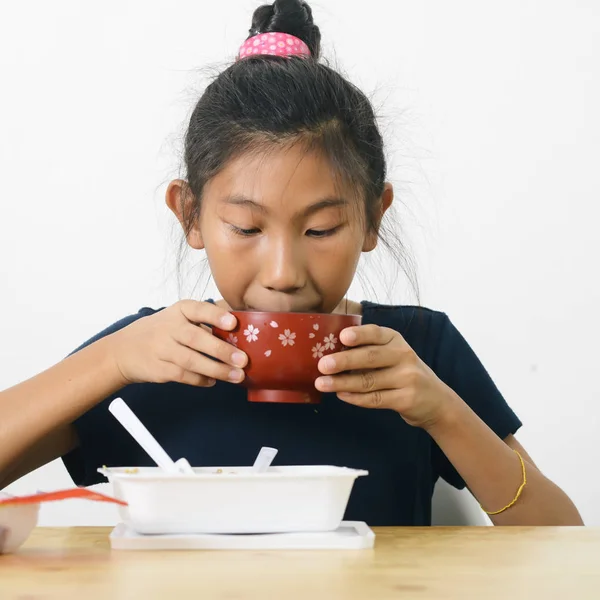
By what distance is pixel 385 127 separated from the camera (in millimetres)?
1500

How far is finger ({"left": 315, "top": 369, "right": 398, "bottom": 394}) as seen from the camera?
3.09 feet

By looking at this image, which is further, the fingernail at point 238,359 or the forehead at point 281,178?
the forehead at point 281,178

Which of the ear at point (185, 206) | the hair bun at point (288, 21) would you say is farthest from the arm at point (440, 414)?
the hair bun at point (288, 21)

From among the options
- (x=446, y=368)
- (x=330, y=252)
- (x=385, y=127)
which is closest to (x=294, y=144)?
(x=330, y=252)

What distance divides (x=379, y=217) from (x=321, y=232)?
251mm

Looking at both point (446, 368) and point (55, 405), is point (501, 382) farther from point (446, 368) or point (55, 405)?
point (55, 405)

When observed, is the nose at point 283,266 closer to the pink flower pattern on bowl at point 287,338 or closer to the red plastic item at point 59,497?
the pink flower pattern on bowl at point 287,338

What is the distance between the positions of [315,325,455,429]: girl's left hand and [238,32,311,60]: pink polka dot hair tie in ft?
1.70

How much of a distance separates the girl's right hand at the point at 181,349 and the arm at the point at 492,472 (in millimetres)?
287

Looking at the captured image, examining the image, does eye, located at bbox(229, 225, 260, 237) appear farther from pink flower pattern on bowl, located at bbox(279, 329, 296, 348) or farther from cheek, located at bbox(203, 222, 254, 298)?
pink flower pattern on bowl, located at bbox(279, 329, 296, 348)

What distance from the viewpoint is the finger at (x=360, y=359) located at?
0.93m

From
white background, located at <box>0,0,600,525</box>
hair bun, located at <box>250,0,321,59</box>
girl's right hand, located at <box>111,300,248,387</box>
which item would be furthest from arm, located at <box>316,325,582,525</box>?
white background, located at <box>0,0,600,525</box>

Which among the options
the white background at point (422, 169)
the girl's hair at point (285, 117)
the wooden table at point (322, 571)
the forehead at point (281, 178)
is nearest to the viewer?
the wooden table at point (322, 571)

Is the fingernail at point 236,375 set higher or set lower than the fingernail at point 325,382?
higher
